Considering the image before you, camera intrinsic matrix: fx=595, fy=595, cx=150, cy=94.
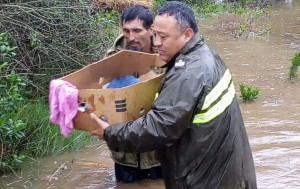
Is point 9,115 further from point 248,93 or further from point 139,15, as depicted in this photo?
point 248,93

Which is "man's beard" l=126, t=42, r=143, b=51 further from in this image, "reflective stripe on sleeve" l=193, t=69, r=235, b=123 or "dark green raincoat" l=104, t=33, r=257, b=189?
"reflective stripe on sleeve" l=193, t=69, r=235, b=123

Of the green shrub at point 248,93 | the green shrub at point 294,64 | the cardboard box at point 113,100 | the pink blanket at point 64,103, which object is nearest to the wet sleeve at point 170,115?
the cardboard box at point 113,100

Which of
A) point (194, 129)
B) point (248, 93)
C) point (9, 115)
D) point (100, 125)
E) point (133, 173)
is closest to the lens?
point (194, 129)

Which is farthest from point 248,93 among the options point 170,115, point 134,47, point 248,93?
point 170,115

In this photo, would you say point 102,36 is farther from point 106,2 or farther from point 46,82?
point 106,2

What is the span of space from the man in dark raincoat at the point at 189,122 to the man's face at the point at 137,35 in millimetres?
1263

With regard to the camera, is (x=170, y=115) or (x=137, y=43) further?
(x=137, y=43)

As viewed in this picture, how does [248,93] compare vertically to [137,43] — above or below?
below

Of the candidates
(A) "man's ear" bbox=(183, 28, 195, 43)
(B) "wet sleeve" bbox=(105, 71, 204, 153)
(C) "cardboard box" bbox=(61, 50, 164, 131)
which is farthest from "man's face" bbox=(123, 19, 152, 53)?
(B) "wet sleeve" bbox=(105, 71, 204, 153)

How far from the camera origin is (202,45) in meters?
3.20

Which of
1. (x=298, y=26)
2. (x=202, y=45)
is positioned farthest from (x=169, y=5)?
(x=298, y=26)

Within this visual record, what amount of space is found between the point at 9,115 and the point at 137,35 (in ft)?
4.81

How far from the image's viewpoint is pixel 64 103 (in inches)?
131

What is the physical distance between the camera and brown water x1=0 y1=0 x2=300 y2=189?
18.0 feet
